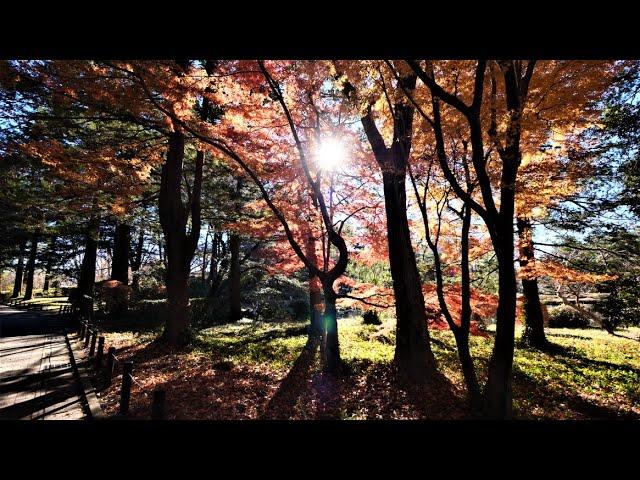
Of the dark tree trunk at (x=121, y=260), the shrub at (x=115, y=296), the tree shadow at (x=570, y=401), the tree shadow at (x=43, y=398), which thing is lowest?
the tree shadow at (x=570, y=401)

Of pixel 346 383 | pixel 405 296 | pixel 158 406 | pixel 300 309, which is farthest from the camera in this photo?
pixel 300 309

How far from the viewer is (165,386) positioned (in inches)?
353

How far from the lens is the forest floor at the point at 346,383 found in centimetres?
782

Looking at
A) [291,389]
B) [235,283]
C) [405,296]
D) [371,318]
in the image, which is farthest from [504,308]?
[235,283]

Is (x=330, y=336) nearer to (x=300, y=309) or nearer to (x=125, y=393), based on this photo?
(x=125, y=393)

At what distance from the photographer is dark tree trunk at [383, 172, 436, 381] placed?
970 centimetres

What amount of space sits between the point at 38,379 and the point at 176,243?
6289 millimetres

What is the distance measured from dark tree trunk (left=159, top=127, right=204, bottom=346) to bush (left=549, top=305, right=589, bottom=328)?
72.2ft

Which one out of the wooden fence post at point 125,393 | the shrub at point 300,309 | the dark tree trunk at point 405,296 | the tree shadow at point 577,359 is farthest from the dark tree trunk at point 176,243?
the tree shadow at point 577,359

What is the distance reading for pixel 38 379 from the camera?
853cm

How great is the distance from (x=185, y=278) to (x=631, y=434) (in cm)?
1421

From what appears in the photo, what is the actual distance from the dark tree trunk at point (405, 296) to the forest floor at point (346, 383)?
594 mm

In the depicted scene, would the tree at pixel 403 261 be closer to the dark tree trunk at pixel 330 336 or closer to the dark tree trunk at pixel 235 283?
the dark tree trunk at pixel 330 336
